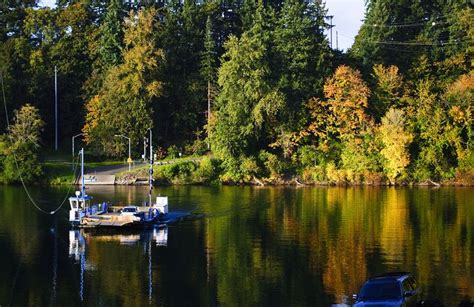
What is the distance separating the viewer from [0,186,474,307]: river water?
122ft

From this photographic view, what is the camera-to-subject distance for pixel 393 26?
391 ft

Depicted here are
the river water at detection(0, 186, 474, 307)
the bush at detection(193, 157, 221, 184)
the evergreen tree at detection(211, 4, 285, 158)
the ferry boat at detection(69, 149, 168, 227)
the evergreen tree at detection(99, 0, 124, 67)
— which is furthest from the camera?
the evergreen tree at detection(99, 0, 124, 67)

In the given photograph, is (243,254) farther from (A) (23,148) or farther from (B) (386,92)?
(B) (386,92)

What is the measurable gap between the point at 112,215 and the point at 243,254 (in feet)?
56.5

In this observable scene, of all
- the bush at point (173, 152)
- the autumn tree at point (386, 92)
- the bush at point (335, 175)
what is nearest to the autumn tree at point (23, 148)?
the bush at point (173, 152)

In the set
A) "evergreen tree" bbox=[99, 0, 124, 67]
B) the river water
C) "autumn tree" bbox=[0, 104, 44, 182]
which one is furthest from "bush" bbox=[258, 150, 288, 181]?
"autumn tree" bbox=[0, 104, 44, 182]

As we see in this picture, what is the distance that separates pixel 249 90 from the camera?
102500mm

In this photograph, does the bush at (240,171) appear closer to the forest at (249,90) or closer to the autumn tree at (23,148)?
the forest at (249,90)

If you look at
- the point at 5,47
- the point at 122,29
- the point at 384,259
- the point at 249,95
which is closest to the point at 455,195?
the point at 249,95

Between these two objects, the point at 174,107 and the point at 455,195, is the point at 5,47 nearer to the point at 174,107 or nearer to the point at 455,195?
the point at 174,107

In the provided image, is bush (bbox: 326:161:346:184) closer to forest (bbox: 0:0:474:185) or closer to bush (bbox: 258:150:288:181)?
forest (bbox: 0:0:474:185)

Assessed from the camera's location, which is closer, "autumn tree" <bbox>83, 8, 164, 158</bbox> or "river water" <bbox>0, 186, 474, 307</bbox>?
"river water" <bbox>0, 186, 474, 307</bbox>

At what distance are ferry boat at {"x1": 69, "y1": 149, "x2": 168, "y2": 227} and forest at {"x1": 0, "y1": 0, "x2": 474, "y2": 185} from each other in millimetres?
34752

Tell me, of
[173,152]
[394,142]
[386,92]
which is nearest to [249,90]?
[173,152]
